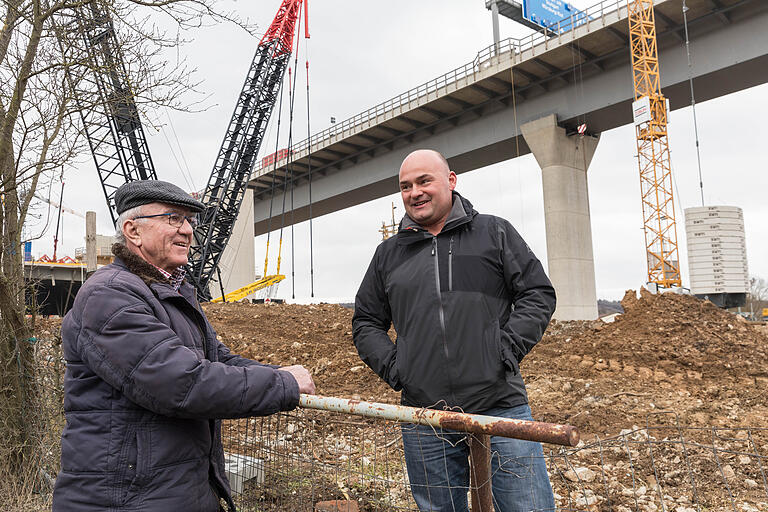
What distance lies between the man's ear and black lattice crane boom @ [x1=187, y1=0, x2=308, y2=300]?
25.6 meters

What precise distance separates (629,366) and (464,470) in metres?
8.14

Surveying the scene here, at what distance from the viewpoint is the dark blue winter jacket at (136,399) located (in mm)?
1686

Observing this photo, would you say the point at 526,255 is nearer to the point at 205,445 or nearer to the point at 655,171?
the point at 205,445

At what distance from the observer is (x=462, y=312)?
2.33 metres

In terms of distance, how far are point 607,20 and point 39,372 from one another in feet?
60.7

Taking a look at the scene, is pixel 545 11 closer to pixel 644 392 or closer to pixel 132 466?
pixel 644 392

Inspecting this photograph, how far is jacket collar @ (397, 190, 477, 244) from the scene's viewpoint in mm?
2486

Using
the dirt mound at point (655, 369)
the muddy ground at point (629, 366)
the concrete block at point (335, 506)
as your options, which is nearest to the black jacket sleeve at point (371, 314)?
the concrete block at point (335, 506)

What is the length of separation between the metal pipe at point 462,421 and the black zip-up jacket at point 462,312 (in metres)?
0.25

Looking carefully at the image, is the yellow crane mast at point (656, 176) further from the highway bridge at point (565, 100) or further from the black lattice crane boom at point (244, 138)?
the black lattice crane boom at point (244, 138)

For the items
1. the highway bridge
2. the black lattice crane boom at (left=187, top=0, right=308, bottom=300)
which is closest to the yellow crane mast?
the highway bridge

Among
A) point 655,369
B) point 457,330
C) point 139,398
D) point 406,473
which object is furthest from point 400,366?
point 655,369

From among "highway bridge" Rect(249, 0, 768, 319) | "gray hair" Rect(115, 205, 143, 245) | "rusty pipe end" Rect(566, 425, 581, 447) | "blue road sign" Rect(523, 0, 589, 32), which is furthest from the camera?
"blue road sign" Rect(523, 0, 589, 32)

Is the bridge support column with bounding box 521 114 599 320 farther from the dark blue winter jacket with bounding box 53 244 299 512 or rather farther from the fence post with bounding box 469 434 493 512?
the dark blue winter jacket with bounding box 53 244 299 512
